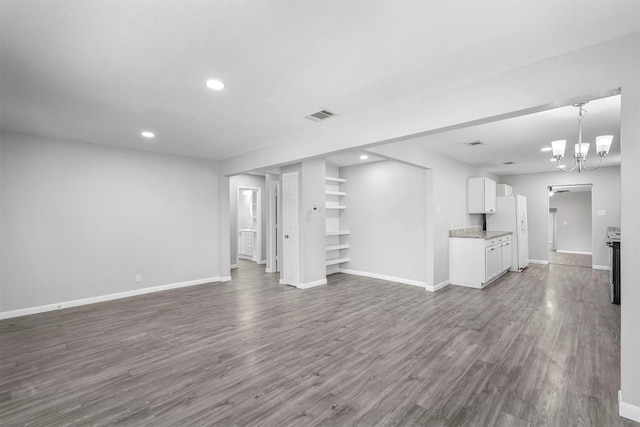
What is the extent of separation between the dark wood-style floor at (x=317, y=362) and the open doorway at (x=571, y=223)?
769cm

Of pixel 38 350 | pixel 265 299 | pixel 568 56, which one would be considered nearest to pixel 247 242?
pixel 265 299

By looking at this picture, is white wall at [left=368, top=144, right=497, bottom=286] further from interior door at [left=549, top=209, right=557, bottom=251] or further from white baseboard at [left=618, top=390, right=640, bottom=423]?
interior door at [left=549, top=209, right=557, bottom=251]

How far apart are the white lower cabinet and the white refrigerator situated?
1456 mm

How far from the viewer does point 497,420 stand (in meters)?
2.00

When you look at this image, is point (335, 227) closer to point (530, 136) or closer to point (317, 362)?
point (530, 136)

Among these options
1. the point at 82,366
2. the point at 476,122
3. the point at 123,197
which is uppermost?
the point at 476,122

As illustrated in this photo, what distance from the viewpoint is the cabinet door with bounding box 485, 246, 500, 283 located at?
→ 5.62 meters

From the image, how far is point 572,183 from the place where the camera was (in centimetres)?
777

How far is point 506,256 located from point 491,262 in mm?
1348

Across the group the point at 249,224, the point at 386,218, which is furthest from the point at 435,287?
the point at 249,224

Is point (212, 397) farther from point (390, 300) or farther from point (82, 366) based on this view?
point (390, 300)

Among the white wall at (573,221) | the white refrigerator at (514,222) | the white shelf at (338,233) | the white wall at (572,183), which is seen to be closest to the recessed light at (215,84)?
the white shelf at (338,233)

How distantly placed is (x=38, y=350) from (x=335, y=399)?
3.17 meters

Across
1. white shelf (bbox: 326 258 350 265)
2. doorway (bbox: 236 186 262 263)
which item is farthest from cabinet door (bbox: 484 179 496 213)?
doorway (bbox: 236 186 262 263)
